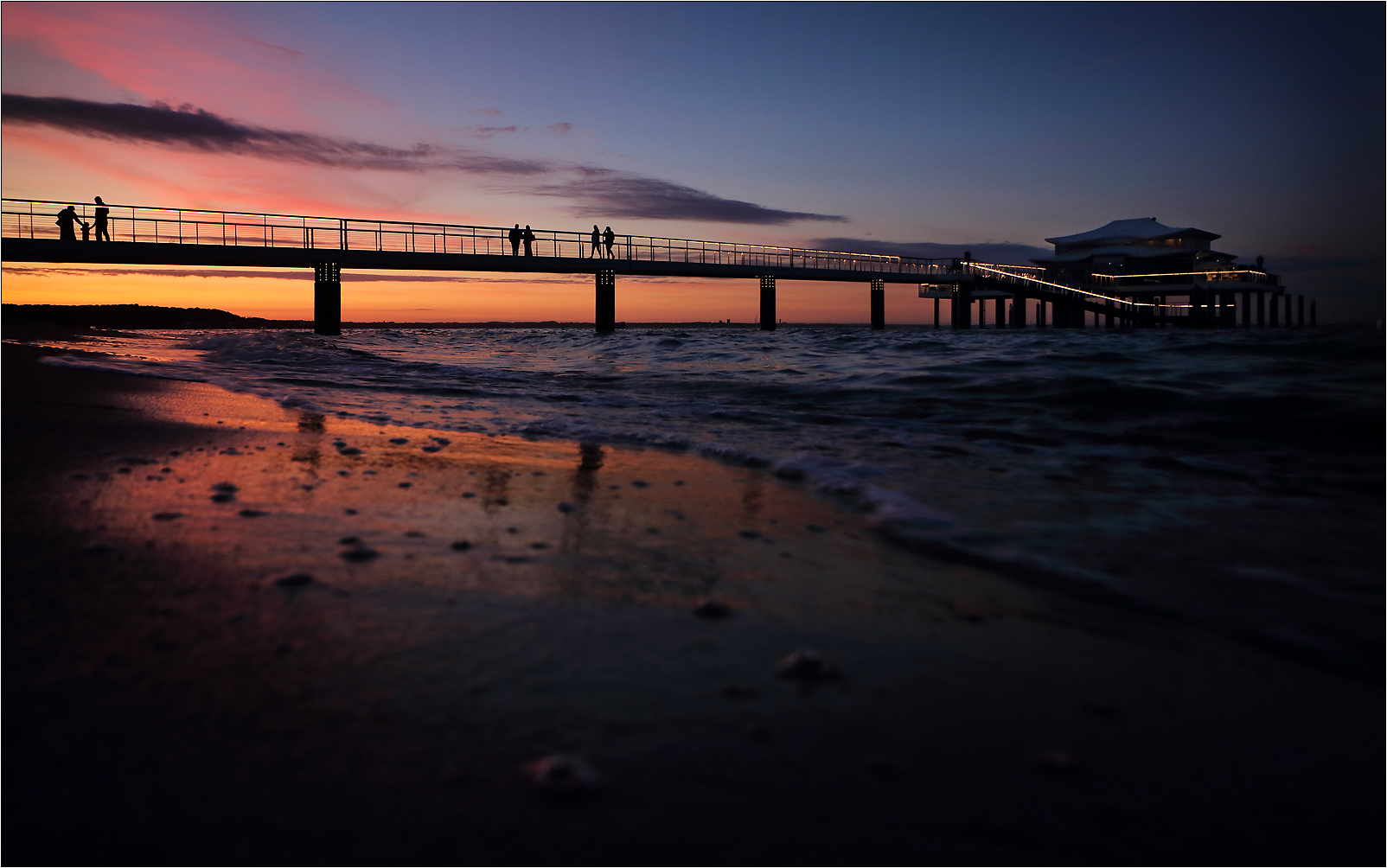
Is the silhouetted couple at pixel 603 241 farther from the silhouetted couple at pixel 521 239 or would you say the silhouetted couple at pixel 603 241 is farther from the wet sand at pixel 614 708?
the wet sand at pixel 614 708

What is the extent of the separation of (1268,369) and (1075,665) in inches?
409

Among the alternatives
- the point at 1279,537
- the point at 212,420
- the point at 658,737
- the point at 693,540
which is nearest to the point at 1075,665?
the point at 658,737

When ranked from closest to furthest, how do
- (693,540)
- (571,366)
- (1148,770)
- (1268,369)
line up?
1. (1148,770)
2. (693,540)
3. (1268,369)
4. (571,366)

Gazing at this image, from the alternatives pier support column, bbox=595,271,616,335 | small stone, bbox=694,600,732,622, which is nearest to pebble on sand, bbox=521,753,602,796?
small stone, bbox=694,600,732,622

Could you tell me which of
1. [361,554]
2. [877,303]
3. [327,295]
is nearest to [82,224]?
[327,295]

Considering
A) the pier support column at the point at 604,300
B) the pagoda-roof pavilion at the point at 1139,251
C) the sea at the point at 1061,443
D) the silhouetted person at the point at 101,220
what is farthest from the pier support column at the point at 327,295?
the pagoda-roof pavilion at the point at 1139,251

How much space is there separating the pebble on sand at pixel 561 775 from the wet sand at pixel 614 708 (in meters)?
0.01

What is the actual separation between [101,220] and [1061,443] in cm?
2873

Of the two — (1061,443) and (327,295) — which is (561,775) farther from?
(327,295)

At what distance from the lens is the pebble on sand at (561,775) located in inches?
45.5

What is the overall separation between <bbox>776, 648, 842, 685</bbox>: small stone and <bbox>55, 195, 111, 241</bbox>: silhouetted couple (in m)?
29.2

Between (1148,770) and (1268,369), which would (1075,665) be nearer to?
(1148,770)

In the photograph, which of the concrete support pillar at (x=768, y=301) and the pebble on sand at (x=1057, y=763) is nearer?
the pebble on sand at (x=1057, y=763)

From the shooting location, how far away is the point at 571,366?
545 inches
